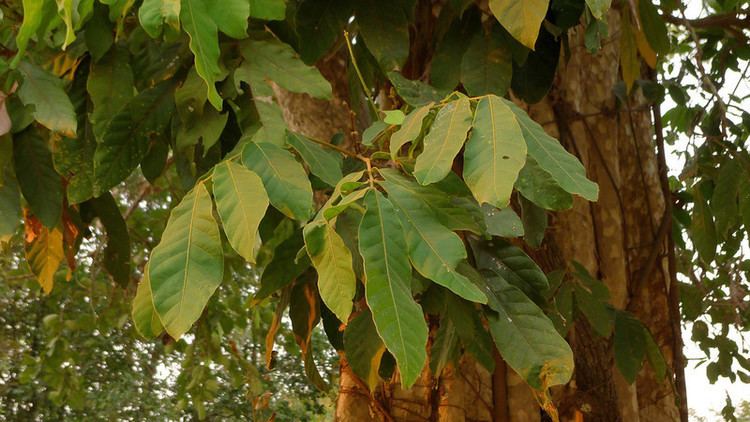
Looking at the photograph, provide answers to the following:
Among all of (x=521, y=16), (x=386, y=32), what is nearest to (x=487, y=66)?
(x=386, y=32)

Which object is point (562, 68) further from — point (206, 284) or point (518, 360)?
point (206, 284)

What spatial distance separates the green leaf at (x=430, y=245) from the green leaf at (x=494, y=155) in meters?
0.05

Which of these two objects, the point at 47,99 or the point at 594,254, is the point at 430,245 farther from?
the point at 594,254

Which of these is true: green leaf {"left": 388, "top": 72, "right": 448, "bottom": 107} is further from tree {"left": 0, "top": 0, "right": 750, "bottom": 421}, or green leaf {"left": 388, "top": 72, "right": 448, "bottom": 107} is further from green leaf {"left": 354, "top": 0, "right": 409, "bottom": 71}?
green leaf {"left": 354, "top": 0, "right": 409, "bottom": 71}

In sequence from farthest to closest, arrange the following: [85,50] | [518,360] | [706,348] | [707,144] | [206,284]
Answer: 1. [706,348]
2. [707,144]
3. [85,50]
4. [518,360]
5. [206,284]

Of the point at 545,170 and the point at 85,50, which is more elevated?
the point at 85,50

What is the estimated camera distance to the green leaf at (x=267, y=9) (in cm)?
95

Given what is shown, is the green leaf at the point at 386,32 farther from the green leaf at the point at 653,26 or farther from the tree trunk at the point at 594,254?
the green leaf at the point at 653,26

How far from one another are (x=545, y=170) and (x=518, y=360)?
0.74ft

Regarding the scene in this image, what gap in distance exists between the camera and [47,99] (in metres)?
1.09

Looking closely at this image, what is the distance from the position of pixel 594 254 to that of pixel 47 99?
1.05 m

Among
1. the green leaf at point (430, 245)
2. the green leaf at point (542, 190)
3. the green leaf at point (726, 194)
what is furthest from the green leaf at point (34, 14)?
the green leaf at point (726, 194)

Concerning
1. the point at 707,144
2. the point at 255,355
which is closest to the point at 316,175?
the point at 707,144

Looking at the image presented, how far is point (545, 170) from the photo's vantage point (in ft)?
2.58
